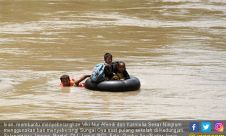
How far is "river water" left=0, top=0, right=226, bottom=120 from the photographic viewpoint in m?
14.3

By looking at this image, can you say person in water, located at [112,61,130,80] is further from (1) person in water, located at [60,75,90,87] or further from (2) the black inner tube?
(1) person in water, located at [60,75,90,87]

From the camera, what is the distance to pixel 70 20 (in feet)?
108

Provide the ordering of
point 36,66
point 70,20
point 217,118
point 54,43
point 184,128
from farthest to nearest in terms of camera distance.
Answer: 1. point 70,20
2. point 54,43
3. point 36,66
4. point 217,118
5. point 184,128

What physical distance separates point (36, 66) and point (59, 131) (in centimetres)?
911

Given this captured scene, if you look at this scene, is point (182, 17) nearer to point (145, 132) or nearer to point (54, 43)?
point (54, 43)

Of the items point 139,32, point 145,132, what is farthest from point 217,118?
point 139,32

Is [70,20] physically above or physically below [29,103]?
above

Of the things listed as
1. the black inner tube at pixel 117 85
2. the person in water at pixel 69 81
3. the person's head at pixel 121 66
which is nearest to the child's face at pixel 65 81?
the person in water at pixel 69 81

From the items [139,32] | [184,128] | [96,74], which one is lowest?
[184,128]

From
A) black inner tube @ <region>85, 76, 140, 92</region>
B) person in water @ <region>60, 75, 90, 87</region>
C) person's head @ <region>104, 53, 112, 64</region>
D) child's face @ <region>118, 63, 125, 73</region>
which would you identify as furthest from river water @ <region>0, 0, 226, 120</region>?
person's head @ <region>104, 53, 112, 64</region>

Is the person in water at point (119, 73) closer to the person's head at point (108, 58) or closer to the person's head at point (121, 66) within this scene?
the person's head at point (121, 66)

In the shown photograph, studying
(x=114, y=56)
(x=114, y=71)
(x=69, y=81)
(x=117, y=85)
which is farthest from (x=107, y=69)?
(x=114, y=56)

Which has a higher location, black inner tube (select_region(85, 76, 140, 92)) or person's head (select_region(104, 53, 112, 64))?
person's head (select_region(104, 53, 112, 64))

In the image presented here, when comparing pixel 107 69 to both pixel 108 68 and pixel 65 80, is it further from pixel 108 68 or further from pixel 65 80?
pixel 65 80
